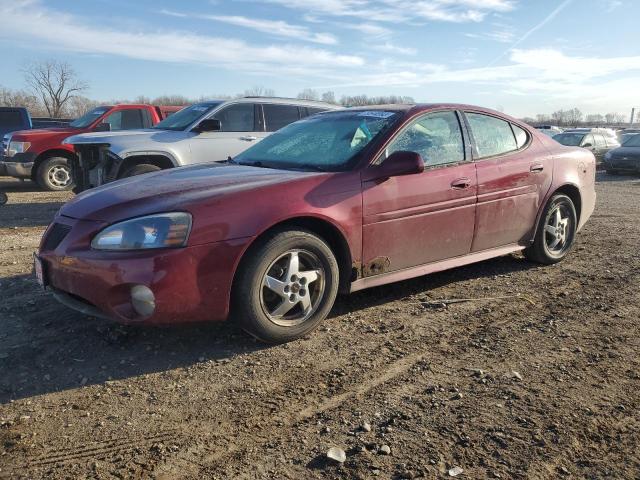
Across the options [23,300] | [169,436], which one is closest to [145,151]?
[23,300]

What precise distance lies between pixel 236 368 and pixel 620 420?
205cm

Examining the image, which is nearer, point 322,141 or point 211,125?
point 322,141

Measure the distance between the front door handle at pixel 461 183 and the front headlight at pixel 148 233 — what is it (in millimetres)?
2158

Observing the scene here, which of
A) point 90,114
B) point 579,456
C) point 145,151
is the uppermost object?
point 90,114

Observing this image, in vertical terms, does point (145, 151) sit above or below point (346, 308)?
above

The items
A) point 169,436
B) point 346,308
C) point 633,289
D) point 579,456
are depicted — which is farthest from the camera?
point 633,289

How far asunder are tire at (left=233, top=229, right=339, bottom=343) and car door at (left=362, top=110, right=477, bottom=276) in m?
0.39

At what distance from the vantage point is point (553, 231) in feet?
17.8

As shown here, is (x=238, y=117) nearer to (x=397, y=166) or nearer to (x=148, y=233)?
(x=397, y=166)

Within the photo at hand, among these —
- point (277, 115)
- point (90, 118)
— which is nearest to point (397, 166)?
point (277, 115)

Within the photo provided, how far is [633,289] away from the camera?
188 inches

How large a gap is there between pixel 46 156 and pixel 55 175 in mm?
412

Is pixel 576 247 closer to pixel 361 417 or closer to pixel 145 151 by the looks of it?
pixel 361 417

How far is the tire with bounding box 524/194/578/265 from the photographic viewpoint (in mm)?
5305
